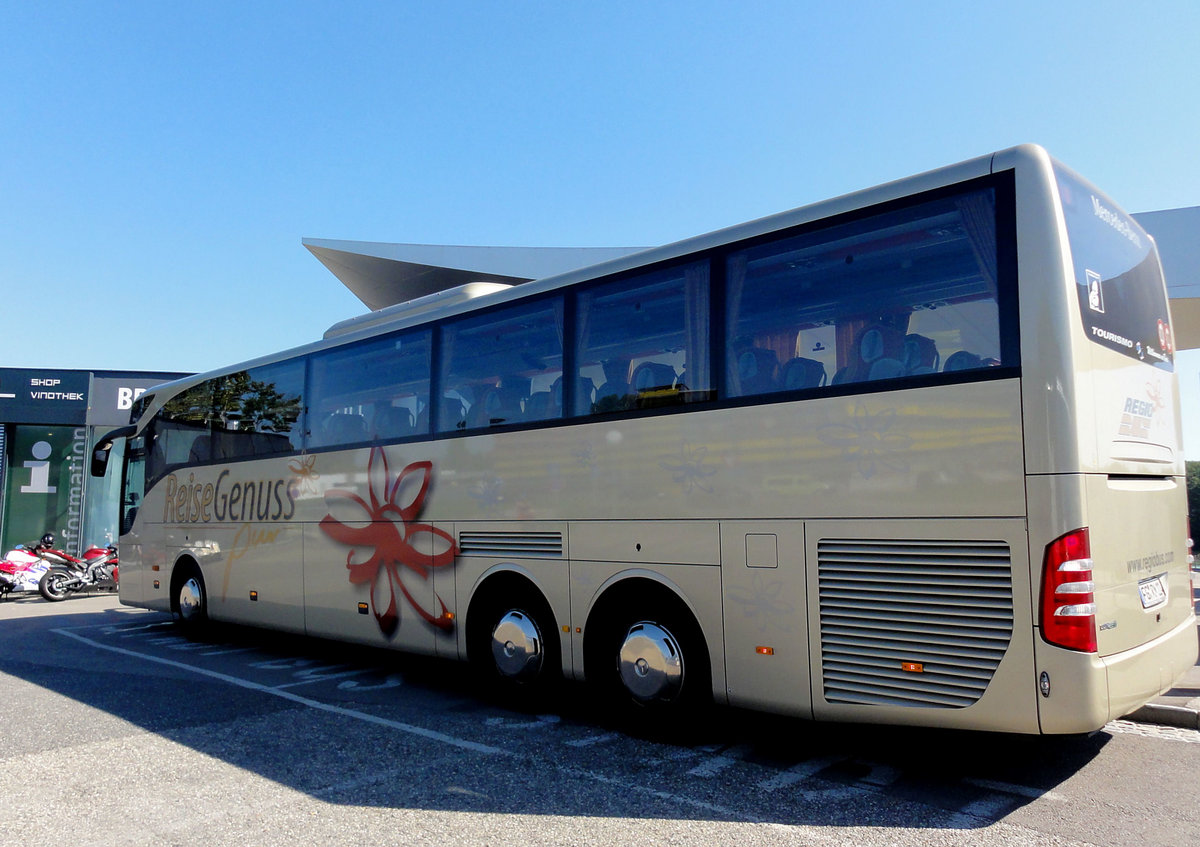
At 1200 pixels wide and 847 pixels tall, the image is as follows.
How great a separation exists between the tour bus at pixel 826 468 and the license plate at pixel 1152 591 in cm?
4

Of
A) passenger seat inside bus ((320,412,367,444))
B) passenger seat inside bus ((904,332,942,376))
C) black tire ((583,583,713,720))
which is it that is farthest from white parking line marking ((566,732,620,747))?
passenger seat inside bus ((320,412,367,444))

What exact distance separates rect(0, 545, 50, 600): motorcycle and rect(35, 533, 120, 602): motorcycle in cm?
15

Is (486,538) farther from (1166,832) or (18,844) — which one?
(1166,832)

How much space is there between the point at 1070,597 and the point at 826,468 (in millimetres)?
1441

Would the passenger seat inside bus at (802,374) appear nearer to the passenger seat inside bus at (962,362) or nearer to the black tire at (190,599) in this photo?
the passenger seat inside bus at (962,362)

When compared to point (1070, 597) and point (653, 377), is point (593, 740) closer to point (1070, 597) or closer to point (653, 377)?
point (653, 377)

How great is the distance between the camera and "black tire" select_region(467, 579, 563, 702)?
6945mm

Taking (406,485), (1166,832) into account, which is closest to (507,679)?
(406,485)

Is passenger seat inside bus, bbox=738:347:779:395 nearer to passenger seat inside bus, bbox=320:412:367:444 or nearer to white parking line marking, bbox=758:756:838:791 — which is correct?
white parking line marking, bbox=758:756:838:791

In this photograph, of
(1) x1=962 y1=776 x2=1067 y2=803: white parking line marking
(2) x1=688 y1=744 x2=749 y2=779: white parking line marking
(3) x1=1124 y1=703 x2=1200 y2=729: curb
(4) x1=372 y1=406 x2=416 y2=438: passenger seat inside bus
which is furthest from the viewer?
(4) x1=372 y1=406 x2=416 y2=438: passenger seat inside bus

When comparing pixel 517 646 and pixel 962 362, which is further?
pixel 517 646

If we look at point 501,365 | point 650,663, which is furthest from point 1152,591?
point 501,365

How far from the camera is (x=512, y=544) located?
7145 millimetres

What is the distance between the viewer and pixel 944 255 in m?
4.92
